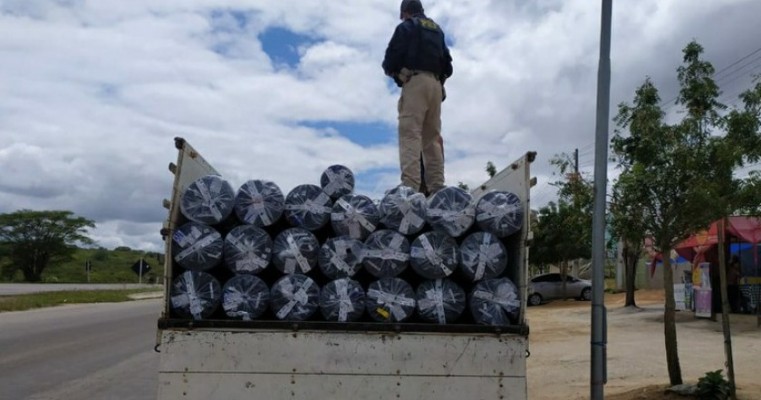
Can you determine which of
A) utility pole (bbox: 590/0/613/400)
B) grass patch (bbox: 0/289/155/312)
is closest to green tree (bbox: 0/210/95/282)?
grass patch (bbox: 0/289/155/312)

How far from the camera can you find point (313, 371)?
3490 mm

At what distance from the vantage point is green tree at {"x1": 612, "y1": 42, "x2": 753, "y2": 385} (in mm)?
8484

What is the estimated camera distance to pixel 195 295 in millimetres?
3816

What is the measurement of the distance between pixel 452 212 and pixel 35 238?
75.7m

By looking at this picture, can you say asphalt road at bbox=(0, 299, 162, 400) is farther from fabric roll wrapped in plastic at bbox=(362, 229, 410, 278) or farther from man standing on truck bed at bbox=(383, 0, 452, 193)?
fabric roll wrapped in plastic at bbox=(362, 229, 410, 278)

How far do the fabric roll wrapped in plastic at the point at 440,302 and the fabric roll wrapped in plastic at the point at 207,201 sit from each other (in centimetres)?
115

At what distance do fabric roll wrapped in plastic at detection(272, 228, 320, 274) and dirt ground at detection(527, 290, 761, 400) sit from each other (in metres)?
6.47

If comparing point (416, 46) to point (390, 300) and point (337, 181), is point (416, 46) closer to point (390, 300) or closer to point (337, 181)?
point (337, 181)

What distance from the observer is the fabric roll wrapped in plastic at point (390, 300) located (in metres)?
3.78

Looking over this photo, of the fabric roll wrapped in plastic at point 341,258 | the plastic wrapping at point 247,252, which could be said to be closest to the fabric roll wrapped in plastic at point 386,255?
the fabric roll wrapped in plastic at point 341,258

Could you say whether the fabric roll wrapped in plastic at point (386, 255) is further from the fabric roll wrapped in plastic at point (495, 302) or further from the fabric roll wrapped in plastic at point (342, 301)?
the fabric roll wrapped in plastic at point (495, 302)

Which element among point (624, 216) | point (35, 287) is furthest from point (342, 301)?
point (35, 287)

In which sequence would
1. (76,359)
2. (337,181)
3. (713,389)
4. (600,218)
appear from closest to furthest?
(337,181), (600,218), (713,389), (76,359)

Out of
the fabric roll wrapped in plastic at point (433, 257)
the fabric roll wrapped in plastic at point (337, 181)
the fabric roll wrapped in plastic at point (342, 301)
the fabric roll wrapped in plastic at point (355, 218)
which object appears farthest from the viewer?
the fabric roll wrapped in plastic at point (337, 181)
